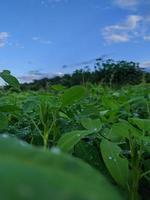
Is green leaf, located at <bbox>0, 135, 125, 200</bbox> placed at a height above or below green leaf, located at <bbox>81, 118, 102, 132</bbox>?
above

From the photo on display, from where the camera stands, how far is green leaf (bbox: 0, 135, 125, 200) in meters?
0.15

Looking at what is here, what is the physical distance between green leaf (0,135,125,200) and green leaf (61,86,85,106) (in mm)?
784

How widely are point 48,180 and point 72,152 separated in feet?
2.59

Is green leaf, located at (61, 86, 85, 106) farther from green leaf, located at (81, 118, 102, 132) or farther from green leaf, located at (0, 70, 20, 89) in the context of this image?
green leaf, located at (0, 70, 20, 89)

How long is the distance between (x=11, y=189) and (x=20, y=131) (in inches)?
42.3

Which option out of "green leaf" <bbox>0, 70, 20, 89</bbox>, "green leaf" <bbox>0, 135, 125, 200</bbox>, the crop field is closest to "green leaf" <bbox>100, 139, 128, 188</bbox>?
the crop field

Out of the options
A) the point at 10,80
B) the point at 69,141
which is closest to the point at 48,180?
the point at 69,141

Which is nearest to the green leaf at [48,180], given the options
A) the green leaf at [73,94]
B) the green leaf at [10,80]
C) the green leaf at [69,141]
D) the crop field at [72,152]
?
the crop field at [72,152]

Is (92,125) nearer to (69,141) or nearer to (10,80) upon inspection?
(69,141)

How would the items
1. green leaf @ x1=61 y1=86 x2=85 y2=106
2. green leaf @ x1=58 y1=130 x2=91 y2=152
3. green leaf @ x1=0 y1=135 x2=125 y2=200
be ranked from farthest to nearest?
green leaf @ x1=61 y1=86 x2=85 y2=106
green leaf @ x1=58 y1=130 x2=91 y2=152
green leaf @ x1=0 y1=135 x2=125 y2=200

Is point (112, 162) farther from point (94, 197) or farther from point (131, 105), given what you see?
point (131, 105)

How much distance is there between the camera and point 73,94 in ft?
3.24

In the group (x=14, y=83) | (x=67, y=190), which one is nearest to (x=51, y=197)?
(x=67, y=190)

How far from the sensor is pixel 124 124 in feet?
3.02
